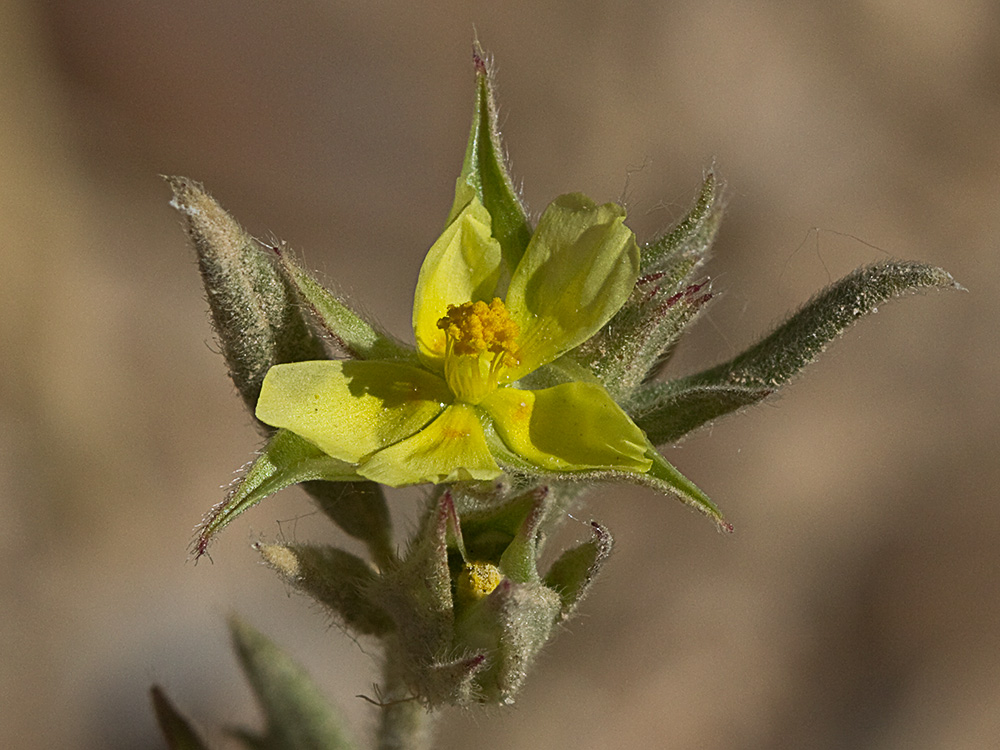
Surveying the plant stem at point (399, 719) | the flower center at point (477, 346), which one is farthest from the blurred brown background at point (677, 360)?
the flower center at point (477, 346)

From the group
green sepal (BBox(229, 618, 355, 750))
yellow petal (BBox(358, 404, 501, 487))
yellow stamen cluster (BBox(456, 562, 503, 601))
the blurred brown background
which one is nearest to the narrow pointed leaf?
yellow petal (BBox(358, 404, 501, 487))

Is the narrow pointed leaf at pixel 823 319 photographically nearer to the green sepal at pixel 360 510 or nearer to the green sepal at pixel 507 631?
the green sepal at pixel 507 631

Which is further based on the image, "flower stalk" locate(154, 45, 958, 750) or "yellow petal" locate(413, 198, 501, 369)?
"yellow petal" locate(413, 198, 501, 369)

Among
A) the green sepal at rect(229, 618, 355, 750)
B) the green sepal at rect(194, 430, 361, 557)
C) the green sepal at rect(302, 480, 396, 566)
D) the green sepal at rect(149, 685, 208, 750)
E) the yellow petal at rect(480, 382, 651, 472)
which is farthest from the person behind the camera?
the green sepal at rect(229, 618, 355, 750)

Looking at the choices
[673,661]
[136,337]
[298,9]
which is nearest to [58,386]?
[136,337]

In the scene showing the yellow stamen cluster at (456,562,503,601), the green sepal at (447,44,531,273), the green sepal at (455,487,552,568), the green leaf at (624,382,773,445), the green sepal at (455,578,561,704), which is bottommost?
the green sepal at (455,578,561,704)

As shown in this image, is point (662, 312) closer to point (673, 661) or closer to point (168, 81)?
point (673, 661)

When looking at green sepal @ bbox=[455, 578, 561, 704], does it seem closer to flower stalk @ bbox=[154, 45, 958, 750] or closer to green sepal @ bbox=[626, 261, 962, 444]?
flower stalk @ bbox=[154, 45, 958, 750]

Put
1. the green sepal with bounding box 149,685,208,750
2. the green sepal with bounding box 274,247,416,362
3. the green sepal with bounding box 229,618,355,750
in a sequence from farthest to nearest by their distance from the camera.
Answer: the green sepal with bounding box 229,618,355,750
the green sepal with bounding box 149,685,208,750
the green sepal with bounding box 274,247,416,362
